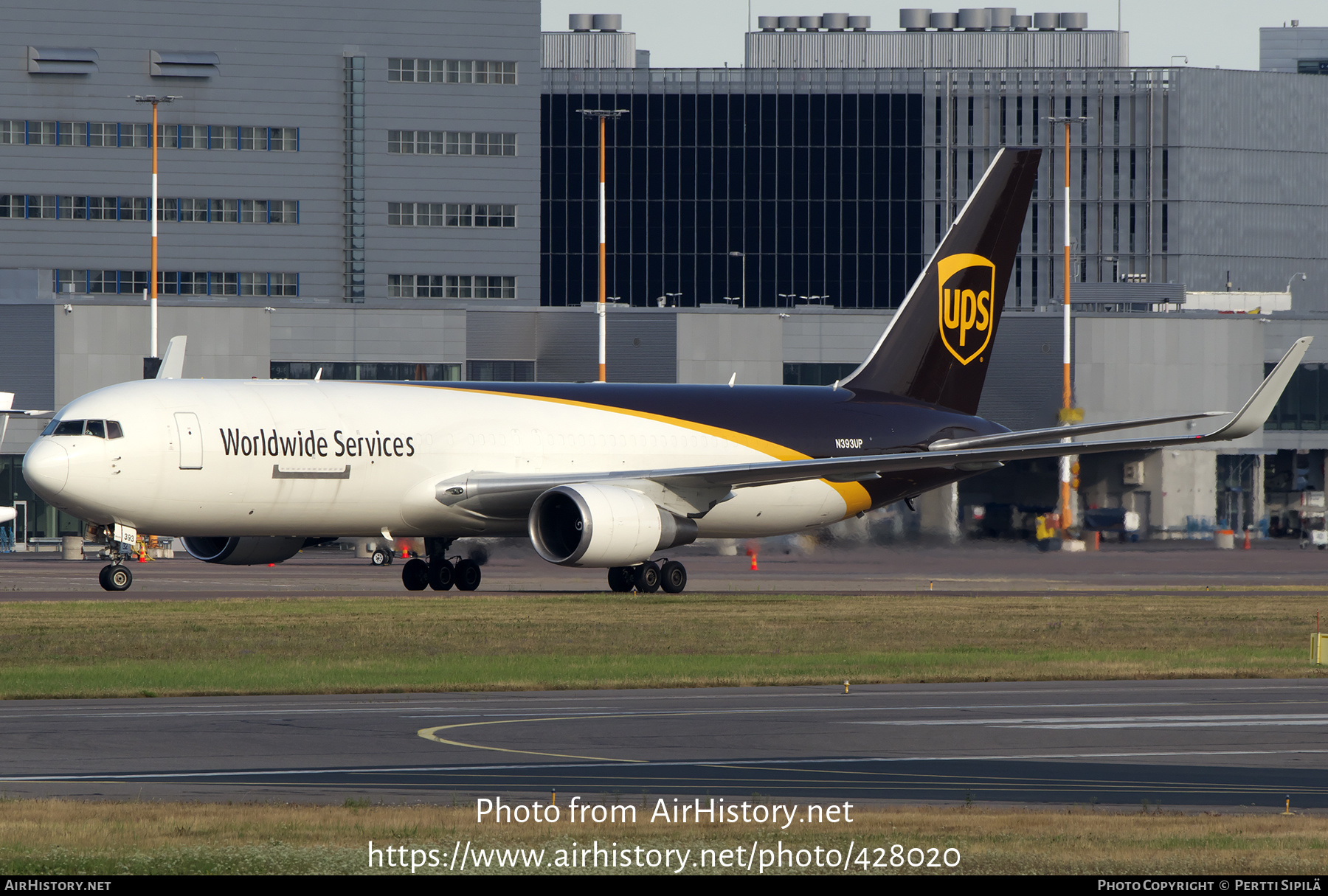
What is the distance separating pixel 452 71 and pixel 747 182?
127 feet

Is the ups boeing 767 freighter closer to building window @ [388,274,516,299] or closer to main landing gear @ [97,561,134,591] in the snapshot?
main landing gear @ [97,561,134,591]

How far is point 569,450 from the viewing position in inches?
1666

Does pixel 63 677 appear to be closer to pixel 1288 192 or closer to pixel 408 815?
pixel 408 815

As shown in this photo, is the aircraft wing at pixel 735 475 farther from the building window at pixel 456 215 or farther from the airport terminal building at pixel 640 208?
the building window at pixel 456 215

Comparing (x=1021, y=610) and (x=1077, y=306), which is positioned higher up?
(x=1077, y=306)

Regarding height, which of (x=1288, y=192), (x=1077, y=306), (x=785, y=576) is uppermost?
(x=1288, y=192)

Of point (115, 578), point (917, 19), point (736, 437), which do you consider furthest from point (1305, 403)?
point (917, 19)

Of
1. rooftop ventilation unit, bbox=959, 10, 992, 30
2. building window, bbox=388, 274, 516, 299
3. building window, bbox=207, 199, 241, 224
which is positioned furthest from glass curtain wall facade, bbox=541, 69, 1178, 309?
building window, bbox=207, 199, 241, 224

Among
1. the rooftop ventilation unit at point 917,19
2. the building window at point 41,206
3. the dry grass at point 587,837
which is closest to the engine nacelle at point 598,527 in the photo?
the dry grass at point 587,837

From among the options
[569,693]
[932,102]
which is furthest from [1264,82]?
[569,693]

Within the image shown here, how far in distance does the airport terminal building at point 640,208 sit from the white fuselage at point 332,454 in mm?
11078

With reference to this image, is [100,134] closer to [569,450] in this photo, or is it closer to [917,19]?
[569,450]

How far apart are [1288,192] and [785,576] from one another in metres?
105
